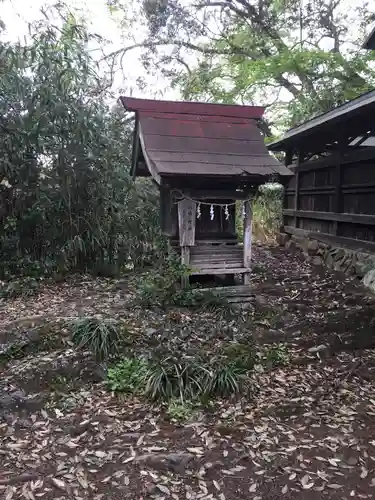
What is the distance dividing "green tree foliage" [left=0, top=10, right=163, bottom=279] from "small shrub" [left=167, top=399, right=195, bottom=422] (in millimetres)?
4276

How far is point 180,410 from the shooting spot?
134 inches

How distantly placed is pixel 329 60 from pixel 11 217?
365 inches

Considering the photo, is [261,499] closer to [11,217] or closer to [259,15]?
[11,217]

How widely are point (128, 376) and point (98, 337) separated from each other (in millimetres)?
625

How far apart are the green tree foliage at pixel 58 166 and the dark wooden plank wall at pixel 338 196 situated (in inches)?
149

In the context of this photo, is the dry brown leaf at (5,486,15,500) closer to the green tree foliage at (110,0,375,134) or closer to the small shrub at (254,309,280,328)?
the small shrub at (254,309,280,328)

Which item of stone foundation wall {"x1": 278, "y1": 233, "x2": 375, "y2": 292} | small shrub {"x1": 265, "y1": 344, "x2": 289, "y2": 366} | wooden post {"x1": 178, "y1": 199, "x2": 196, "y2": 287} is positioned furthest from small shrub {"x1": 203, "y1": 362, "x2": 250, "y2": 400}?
stone foundation wall {"x1": 278, "y1": 233, "x2": 375, "y2": 292}

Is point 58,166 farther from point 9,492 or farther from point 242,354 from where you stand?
point 9,492

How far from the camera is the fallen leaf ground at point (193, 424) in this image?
2.68 metres

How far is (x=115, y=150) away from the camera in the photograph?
7820 millimetres

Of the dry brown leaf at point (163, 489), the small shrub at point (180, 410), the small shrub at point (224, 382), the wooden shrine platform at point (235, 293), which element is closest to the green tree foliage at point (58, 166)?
the wooden shrine platform at point (235, 293)

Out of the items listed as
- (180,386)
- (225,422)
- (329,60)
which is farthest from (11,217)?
(329,60)

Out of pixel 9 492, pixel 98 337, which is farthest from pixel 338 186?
pixel 9 492

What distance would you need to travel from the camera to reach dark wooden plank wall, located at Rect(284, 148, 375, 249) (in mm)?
7289
